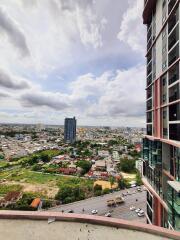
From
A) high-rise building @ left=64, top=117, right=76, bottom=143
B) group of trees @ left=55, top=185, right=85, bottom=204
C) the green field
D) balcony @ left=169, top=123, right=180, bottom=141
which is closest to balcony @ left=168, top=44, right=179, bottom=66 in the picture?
A: balcony @ left=169, top=123, right=180, bottom=141

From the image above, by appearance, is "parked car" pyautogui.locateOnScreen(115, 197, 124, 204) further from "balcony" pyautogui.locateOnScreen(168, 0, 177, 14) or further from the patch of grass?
"balcony" pyautogui.locateOnScreen(168, 0, 177, 14)

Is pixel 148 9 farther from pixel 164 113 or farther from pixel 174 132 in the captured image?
pixel 174 132

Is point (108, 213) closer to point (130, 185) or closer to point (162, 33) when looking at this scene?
point (130, 185)

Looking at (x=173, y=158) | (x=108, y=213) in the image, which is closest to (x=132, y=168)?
(x=108, y=213)

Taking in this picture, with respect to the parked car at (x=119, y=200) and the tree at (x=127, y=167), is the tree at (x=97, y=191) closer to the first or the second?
the parked car at (x=119, y=200)

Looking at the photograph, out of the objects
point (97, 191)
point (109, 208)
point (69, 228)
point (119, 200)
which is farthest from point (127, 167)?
point (69, 228)

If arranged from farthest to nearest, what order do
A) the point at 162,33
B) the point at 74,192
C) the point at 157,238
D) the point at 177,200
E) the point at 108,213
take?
the point at 74,192, the point at 108,213, the point at 162,33, the point at 177,200, the point at 157,238

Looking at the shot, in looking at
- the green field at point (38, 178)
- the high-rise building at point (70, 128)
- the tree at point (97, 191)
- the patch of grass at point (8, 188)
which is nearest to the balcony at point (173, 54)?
the tree at point (97, 191)
